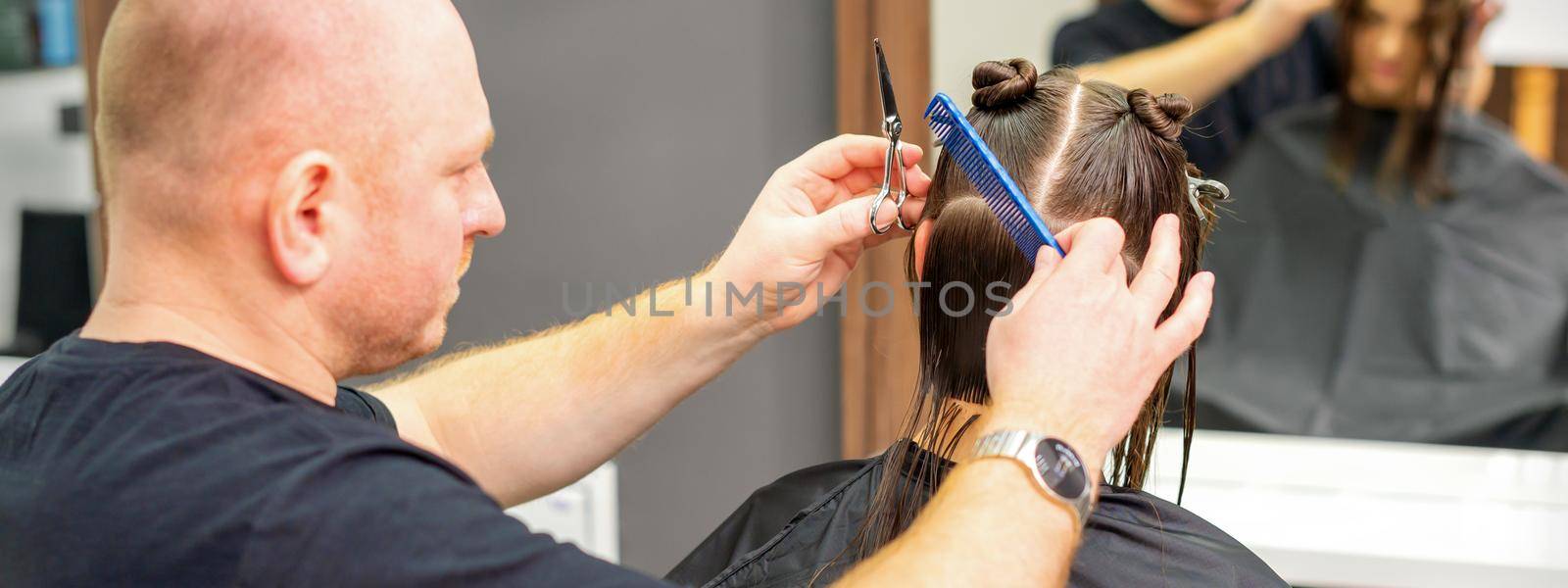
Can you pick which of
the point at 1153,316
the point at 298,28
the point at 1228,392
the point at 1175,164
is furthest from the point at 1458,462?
the point at 298,28

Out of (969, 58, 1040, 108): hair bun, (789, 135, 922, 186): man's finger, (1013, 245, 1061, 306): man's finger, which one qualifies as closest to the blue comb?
(1013, 245, 1061, 306): man's finger

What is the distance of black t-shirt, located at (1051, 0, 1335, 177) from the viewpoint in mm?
1896

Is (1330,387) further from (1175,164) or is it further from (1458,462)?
(1175,164)

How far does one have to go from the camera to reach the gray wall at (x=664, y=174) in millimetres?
2170

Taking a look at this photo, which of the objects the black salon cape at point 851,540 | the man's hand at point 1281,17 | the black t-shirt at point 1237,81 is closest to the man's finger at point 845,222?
the black salon cape at point 851,540

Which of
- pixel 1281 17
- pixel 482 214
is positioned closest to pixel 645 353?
pixel 482 214

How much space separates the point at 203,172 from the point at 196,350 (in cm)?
15

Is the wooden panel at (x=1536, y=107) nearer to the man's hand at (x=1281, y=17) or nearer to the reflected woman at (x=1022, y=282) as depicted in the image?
the man's hand at (x=1281, y=17)

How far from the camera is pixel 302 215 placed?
0.95m

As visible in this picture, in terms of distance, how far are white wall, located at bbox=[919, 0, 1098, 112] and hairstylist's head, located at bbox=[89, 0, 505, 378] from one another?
3.70 feet

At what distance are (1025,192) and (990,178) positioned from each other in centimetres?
12

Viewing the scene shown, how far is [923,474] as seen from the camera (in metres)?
1.26

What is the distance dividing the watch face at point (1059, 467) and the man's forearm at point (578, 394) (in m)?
0.56

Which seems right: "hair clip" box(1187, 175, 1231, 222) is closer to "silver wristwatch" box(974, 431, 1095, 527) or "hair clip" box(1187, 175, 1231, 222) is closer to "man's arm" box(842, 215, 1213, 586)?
"man's arm" box(842, 215, 1213, 586)
